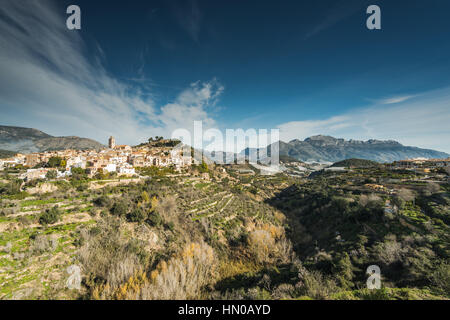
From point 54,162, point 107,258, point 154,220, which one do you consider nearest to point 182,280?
point 107,258

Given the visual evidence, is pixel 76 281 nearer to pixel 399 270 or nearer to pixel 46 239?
pixel 46 239

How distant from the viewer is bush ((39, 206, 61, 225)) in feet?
44.2

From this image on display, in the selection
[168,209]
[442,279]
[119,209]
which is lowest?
[442,279]

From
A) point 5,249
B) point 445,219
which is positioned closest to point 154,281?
point 5,249

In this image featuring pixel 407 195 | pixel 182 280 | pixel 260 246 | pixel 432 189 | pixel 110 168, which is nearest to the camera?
pixel 182 280

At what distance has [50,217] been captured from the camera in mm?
13648

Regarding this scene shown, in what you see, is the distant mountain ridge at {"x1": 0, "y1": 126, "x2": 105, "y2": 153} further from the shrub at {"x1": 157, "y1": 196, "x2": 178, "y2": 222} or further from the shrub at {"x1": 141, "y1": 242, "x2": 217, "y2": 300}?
the shrub at {"x1": 141, "y1": 242, "x2": 217, "y2": 300}

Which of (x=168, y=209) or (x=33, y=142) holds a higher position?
Answer: (x=33, y=142)

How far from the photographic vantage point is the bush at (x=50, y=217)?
13.5m

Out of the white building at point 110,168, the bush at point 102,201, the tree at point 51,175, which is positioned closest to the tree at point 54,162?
the white building at point 110,168

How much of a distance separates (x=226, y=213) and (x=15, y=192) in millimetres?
24296

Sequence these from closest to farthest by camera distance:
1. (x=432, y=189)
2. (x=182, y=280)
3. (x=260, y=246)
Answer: (x=182, y=280) < (x=260, y=246) < (x=432, y=189)

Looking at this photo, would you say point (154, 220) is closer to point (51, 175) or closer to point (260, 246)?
point (260, 246)
